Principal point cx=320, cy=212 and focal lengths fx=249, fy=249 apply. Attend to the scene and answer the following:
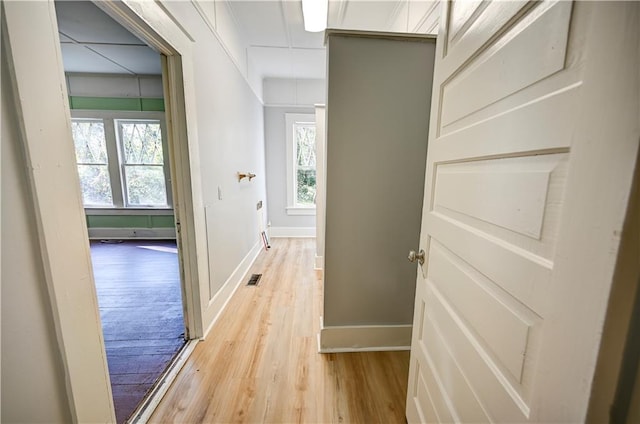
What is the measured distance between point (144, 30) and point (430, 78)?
1.63m

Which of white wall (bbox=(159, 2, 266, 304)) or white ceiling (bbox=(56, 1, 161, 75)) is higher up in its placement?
white ceiling (bbox=(56, 1, 161, 75))

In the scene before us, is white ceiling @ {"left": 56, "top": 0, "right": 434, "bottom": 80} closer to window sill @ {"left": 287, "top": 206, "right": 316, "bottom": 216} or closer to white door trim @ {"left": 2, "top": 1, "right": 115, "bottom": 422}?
white door trim @ {"left": 2, "top": 1, "right": 115, "bottom": 422}

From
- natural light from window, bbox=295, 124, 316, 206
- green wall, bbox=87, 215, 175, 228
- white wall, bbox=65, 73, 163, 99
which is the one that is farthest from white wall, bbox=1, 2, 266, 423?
green wall, bbox=87, 215, 175, 228

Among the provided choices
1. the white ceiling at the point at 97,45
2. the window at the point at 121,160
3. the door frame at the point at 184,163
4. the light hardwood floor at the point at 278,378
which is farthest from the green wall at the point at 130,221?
the door frame at the point at 184,163

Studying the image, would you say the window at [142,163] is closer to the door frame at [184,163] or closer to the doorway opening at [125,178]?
the doorway opening at [125,178]

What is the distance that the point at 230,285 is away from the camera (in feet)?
8.28

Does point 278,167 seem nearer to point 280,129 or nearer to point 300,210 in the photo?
point 280,129

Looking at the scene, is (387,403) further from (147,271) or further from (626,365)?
(147,271)

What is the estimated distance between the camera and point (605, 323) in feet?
1.22

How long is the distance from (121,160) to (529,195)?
17.7ft

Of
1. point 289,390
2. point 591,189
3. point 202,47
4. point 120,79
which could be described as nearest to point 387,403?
point 289,390

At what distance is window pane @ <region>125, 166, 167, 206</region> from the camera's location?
14.2ft

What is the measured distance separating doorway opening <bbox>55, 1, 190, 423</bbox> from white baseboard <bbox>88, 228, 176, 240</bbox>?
0.6 inches

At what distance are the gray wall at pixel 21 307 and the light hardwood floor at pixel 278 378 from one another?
77 cm
